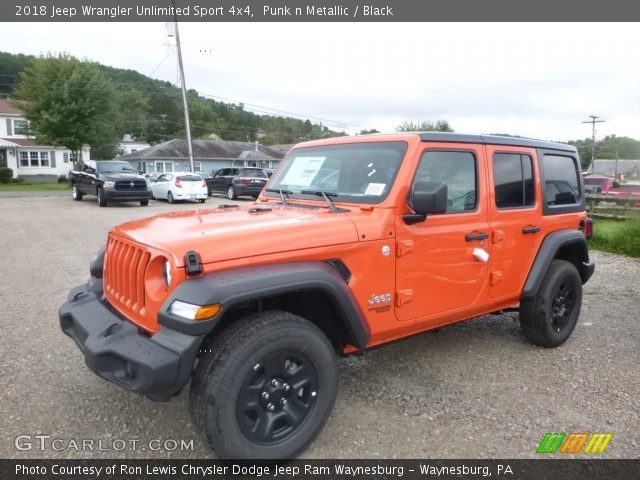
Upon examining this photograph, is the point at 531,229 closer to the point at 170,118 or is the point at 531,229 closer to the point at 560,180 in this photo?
the point at 560,180

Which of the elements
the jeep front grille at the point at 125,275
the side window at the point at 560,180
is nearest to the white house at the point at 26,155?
the jeep front grille at the point at 125,275

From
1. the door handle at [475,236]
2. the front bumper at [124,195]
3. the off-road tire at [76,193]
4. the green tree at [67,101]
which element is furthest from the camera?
the green tree at [67,101]

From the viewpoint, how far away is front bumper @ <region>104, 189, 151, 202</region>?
57.1ft

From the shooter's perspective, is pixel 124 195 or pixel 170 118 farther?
pixel 170 118

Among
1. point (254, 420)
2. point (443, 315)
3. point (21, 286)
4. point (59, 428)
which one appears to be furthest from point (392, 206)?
point (21, 286)

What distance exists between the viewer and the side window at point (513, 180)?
3938 millimetres

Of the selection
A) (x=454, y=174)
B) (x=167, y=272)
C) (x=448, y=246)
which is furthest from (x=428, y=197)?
(x=167, y=272)

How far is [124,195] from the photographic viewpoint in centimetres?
1755

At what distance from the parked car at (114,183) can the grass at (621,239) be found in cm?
1463

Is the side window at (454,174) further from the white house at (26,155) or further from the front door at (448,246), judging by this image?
the white house at (26,155)

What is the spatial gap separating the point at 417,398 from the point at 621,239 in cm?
887

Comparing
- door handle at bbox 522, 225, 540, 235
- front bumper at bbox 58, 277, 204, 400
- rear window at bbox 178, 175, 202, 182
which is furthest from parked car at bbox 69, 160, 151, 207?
door handle at bbox 522, 225, 540, 235

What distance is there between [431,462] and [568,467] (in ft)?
2.60

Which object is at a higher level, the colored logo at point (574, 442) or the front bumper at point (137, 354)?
the front bumper at point (137, 354)
